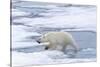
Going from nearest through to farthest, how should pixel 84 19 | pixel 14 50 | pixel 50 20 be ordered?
pixel 14 50 → pixel 50 20 → pixel 84 19

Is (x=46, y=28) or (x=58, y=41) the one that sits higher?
(x=46, y=28)

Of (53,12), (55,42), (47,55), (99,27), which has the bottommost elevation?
(47,55)

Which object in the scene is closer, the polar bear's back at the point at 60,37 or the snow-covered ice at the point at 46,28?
the snow-covered ice at the point at 46,28

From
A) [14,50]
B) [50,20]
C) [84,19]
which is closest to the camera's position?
[14,50]

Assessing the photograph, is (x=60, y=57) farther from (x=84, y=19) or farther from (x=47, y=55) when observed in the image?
(x=84, y=19)

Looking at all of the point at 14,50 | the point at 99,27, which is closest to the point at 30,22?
the point at 14,50

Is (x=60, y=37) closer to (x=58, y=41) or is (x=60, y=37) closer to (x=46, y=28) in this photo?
(x=58, y=41)

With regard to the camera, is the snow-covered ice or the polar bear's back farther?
the polar bear's back

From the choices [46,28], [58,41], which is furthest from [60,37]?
[46,28]
